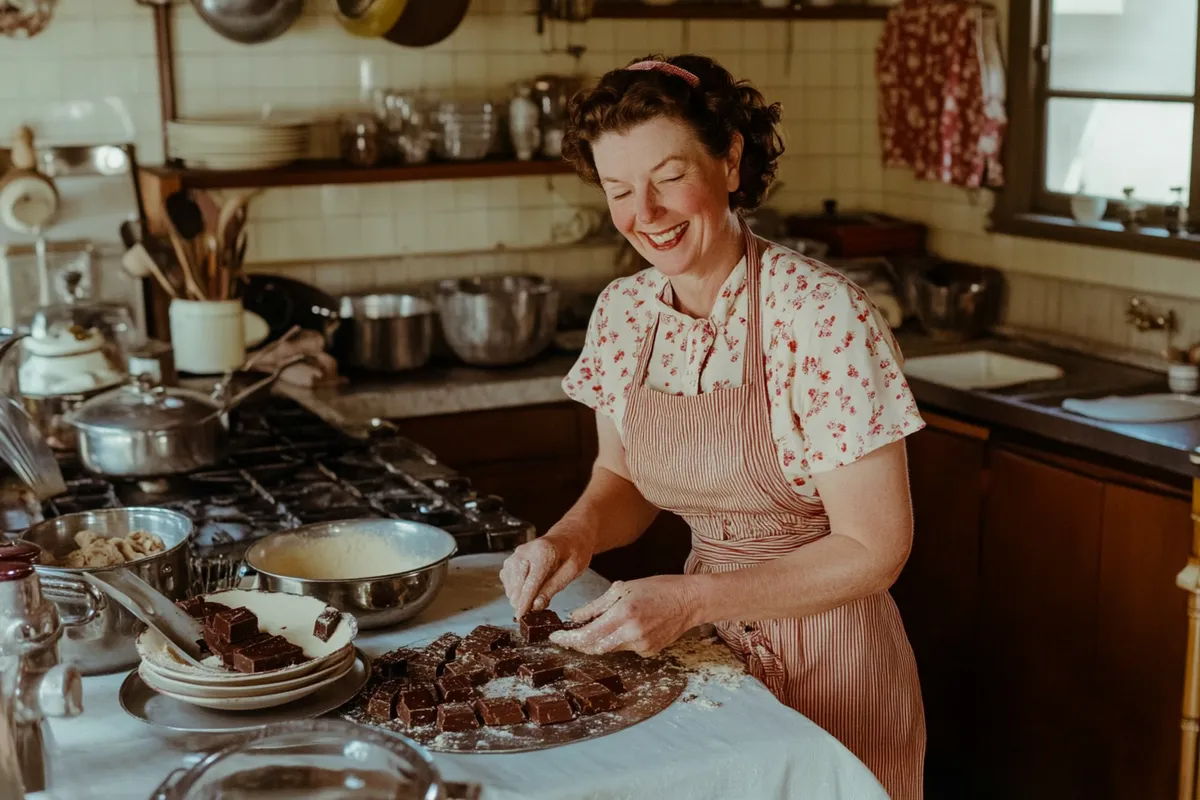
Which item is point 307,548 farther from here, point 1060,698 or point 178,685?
point 1060,698

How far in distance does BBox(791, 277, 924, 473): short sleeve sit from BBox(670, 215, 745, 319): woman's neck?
19cm

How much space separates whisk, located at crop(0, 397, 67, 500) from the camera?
241cm

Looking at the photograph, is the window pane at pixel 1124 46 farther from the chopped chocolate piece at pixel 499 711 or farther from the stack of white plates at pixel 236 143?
the chopped chocolate piece at pixel 499 711

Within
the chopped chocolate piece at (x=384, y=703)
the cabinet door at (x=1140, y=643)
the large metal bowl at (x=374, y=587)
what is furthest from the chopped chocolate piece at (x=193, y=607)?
the cabinet door at (x=1140, y=643)

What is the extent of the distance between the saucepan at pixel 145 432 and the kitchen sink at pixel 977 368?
2.15m

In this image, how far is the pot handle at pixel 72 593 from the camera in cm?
188

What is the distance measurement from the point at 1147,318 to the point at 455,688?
2878 millimetres

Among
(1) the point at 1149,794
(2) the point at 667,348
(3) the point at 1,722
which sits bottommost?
(1) the point at 1149,794

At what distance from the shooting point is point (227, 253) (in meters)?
4.02

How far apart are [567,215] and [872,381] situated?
2890 millimetres

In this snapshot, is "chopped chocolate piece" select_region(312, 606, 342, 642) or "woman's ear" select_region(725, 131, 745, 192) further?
"woman's ear" select_region(725, 131, 745, 192)

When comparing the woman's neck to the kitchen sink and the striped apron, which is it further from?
the kitchen sink

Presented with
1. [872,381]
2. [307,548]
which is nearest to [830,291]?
[872,381]

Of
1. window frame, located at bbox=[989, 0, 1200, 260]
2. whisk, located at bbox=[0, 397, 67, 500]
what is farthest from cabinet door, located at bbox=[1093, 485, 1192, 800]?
whisk, located at bbox=[0, 397, 67, 500]
